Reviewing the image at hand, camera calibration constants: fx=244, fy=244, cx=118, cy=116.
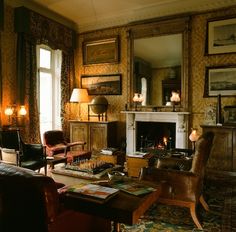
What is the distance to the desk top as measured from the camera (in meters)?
1.42

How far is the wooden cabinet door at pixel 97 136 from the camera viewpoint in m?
5.68

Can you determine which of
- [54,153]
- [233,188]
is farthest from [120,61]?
[233,188]

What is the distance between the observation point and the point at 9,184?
1.66 m

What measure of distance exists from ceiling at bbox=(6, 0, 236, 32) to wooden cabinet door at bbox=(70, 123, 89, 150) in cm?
254

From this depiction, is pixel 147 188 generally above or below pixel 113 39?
below

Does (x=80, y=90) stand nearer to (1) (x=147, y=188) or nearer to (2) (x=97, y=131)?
(2) (x=97, y=131)

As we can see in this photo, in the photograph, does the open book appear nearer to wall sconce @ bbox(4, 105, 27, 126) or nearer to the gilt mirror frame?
wall sconce @ bbox(4, 105, 27, 126)

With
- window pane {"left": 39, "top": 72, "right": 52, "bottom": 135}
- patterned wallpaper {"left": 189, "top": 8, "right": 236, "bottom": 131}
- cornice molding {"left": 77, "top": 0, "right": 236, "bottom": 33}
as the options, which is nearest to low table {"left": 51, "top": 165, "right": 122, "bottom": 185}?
patterned wallpaper {"left": 189, "top": 8, "right": 236, "bottom": 131}

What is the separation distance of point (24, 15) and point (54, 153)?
283 cm

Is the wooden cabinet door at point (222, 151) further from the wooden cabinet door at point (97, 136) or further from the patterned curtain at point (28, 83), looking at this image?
the patterned curtain at point (28, 83)

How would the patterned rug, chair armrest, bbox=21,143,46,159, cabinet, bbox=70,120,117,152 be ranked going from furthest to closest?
cabinet, bbox=70,120,117,152, chair armrest, bbox=21,143,46,159, the patterned rug

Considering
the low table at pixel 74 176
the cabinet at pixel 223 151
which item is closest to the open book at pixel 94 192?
the low table at pixel 74 176

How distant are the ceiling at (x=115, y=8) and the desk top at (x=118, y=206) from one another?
4644mm

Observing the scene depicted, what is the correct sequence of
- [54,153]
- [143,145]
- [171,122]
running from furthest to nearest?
[143,145], [171,122], [54,153]
